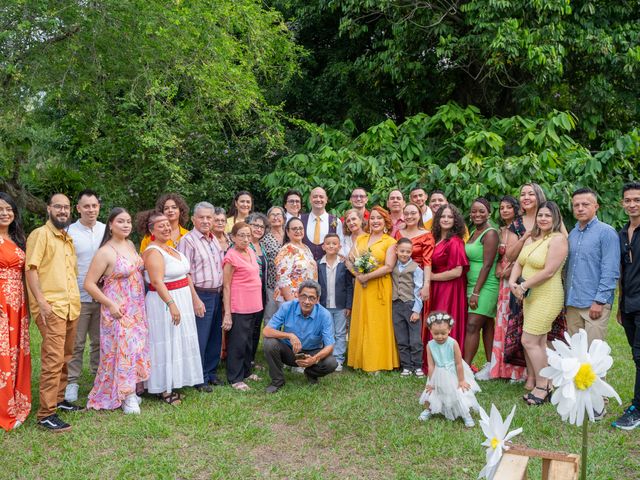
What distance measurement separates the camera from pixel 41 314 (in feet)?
16.1

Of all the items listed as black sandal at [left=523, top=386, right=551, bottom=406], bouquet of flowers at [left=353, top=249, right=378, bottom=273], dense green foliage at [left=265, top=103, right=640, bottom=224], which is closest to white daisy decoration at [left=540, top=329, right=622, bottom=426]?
black sandal at [left=523, top=386, right=551, bottom=406]

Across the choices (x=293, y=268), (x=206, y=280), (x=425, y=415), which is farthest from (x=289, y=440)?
(x=293, y=268)

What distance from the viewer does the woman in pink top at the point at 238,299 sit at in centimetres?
615

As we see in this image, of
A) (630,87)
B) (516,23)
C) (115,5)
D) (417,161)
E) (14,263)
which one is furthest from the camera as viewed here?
(630,87)

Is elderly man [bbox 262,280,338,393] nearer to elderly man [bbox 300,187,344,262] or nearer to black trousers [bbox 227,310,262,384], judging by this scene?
black trousers [bbox 227,310,262,384]

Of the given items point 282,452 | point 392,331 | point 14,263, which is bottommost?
point 282,452

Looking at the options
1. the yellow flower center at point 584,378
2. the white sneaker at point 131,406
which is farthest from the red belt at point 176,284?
the yellow flower center at point 584,378

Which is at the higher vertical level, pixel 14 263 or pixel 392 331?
pixel 14 263

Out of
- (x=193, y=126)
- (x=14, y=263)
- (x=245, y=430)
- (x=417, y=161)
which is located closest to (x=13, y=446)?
(x=14, y=263)

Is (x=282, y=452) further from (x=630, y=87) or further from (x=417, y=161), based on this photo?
(x=630, y=87)

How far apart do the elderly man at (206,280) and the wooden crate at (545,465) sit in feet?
13.1

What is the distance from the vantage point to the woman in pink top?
6148mm

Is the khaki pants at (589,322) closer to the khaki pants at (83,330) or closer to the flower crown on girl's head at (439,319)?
the flower crown on girl's head at (439,319)

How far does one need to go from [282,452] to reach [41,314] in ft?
7.13
